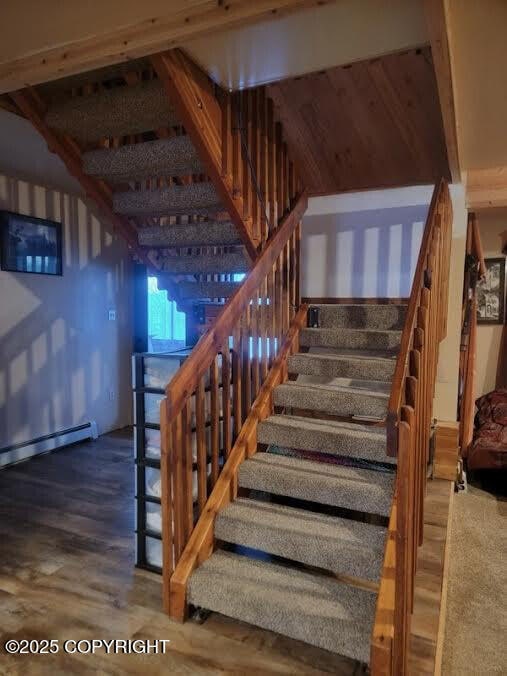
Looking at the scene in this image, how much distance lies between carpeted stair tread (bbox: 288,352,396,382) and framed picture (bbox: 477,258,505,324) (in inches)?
110

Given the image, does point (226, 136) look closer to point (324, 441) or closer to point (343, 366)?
point (343, 366)

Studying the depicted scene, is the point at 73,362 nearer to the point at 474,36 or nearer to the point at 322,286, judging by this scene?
the point at 322,286

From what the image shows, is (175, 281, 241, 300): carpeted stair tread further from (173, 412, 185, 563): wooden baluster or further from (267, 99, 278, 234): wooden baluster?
(173, 412, 185, 563): wooden baluster

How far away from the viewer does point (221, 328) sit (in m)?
2.33

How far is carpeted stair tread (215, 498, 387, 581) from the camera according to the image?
1.95 metres

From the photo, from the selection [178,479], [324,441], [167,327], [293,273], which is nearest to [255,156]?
[293,273]

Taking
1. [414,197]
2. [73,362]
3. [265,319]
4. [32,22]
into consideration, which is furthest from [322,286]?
[32,22]

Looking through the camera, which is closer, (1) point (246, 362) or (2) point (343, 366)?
(1) point (246, 362)

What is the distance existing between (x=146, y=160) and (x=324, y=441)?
5.86ft

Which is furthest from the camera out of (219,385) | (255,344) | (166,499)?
(255,344)

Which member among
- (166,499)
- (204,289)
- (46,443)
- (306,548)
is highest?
(204,289)

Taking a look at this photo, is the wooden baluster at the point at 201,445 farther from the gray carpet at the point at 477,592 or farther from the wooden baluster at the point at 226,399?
the gray carpet at the point at 477,592

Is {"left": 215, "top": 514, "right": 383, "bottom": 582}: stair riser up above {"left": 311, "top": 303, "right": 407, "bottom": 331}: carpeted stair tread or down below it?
below

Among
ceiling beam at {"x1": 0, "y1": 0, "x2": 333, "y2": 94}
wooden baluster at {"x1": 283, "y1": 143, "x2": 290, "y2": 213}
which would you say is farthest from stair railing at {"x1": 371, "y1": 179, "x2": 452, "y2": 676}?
wooden baluster at {"x1": 283, "y1": 143, "x2": 290, "y2": 213}
